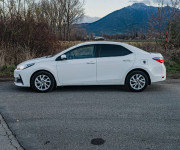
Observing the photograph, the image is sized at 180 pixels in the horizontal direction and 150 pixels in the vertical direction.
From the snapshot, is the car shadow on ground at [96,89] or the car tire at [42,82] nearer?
the car tire at [42,82]

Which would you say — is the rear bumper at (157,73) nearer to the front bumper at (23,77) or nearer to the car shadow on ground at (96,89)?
the car shadow on ground at (96,89)

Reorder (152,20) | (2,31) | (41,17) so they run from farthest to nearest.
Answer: (152,20), (41,17), (2,31)

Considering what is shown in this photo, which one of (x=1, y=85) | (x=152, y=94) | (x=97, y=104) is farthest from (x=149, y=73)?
(x=1, y=85)

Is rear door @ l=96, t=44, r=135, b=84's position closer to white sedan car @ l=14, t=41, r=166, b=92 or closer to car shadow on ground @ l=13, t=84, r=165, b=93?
white sedan car @ l=14, t=41, r=166, b=92

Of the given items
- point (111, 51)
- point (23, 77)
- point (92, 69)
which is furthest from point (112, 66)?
point (23, 77)

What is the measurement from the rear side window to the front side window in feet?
0.85

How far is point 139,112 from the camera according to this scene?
5.41m

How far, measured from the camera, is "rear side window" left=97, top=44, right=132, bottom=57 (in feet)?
24.7

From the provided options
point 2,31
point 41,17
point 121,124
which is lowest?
point 121,124

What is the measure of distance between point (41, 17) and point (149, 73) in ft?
29.8

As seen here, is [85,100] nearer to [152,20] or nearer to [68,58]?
[68,58]

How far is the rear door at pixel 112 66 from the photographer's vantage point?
7422mm

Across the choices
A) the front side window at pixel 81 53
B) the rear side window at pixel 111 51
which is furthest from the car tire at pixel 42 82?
the rear side window at pixel 111 51

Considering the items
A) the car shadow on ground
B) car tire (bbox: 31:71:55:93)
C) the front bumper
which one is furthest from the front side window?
the front bumper
